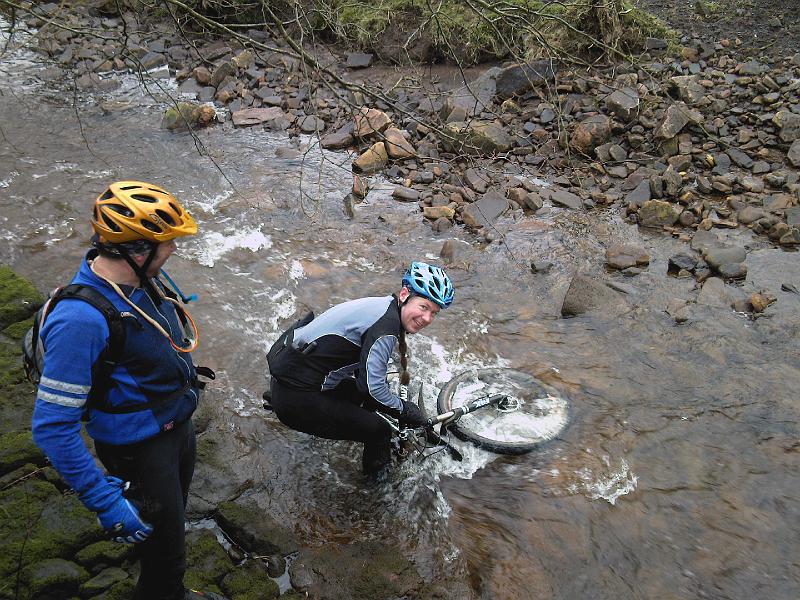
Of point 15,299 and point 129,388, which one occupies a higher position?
point 129,388

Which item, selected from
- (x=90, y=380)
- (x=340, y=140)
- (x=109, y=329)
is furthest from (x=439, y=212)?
(x=90, y=380)

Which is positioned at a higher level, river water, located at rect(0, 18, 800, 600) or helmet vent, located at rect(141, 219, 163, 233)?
helmet vent, located at rect(141, 219, 163, 233)

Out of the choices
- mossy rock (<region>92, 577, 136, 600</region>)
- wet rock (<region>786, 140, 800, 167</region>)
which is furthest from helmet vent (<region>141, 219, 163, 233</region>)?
wet rock (<region>786, 140, 800, 167</region>)

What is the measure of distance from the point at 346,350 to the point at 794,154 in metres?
8.35

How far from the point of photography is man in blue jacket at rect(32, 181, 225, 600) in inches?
111

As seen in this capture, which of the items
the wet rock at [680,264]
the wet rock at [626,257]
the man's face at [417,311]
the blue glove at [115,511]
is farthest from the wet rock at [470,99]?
the blue glove at [115,511]

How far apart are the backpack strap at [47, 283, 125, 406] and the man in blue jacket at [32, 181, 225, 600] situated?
0.01 metres

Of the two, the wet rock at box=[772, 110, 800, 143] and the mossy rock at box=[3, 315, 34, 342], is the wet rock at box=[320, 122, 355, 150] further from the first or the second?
the wet rock at box=[772, 110, 800, 143]

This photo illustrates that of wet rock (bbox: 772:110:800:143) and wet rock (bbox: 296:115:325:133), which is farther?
wet rock (bbox: 296:115:325:133)

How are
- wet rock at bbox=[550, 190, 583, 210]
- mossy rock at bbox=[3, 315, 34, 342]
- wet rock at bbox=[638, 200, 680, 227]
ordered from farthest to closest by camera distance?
→ wet rock at bbox=[550, 190, 583, 210] < wet rock at bbox=[638, 200, 680, 227] < mossy rock at bbox=[3, 315, 34, 342]

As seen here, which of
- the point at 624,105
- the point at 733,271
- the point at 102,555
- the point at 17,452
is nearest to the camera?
the point at 102,555

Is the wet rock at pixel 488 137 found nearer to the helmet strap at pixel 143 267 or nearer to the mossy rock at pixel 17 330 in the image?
the mossy rock at pixel 17 330

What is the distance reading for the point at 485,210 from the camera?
9742 mm

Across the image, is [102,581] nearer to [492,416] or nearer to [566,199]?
[492,416]
